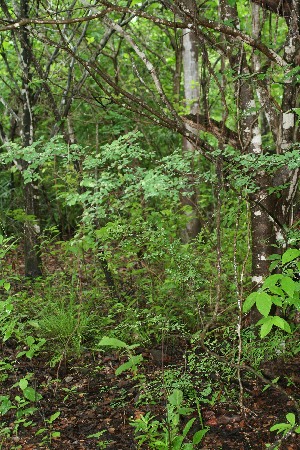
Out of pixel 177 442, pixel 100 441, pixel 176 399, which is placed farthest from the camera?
pixel 100 441

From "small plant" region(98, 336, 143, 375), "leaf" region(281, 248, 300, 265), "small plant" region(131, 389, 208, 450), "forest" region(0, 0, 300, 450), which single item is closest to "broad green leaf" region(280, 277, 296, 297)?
"forest" region(0, 0, 300, 450)

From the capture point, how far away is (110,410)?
404 cm

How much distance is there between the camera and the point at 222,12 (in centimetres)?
399

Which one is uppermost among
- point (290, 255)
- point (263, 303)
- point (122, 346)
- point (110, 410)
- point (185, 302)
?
point (290, 255)

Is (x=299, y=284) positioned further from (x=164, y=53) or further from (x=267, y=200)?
(x=164, y=53)

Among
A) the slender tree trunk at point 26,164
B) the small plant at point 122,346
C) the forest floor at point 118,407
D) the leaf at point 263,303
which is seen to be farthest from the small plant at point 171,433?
the slender tree trunk at point 26,164

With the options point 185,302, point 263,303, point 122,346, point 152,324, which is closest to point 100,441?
point 152,324

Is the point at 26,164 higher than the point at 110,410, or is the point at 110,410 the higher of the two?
the point at 26,164

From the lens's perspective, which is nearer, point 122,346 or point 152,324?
point 122,346

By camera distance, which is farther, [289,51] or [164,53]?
[164,53]

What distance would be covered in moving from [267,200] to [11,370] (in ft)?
9.36

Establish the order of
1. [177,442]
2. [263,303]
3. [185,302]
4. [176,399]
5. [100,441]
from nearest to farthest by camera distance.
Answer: [263,303] → [177,442] → [176,399] → [100,441] → [185,302]

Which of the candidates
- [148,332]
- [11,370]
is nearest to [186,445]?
[148,332]

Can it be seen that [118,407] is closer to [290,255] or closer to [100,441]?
[100,441]
